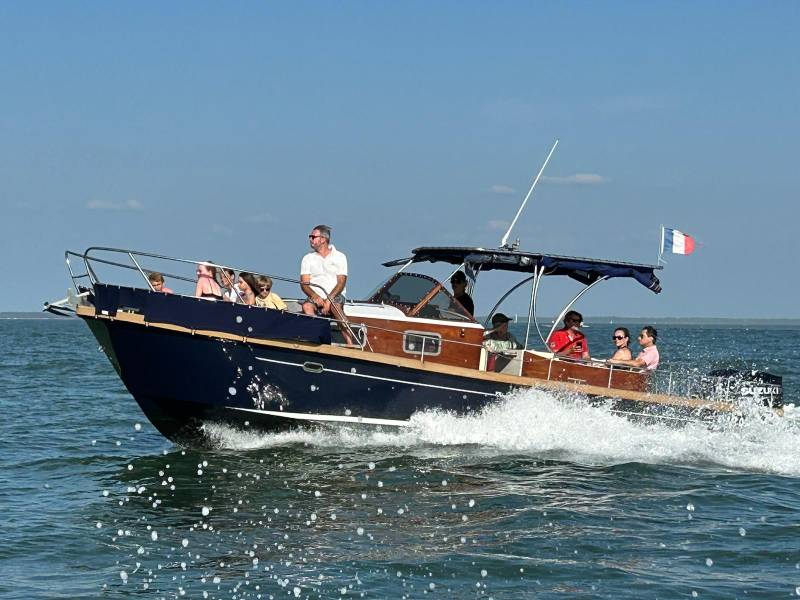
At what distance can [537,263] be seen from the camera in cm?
1391

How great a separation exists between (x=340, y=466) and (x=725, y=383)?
5.71m

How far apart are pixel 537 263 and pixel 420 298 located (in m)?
1.72

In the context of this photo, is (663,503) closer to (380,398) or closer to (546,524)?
(546,524)

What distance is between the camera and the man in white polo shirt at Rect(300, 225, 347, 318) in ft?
40.8

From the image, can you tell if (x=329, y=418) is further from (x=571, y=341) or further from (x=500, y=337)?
(x=571, y=341)

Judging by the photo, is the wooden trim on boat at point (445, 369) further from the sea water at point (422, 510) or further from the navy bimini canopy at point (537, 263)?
the navy bimini canopy at point (537, 263)

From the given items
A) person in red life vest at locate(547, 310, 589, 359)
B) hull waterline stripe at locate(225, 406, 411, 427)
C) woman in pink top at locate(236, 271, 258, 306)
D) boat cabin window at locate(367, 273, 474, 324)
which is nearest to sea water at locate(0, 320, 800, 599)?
hull waterline stripe at locate(225, 406, 411, 427)

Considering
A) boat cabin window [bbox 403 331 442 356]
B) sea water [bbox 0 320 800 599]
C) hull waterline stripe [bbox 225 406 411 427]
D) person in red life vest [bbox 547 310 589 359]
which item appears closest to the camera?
sea water [bbox 0 320 800 599]

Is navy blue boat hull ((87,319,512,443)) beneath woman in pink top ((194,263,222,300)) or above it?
beneath

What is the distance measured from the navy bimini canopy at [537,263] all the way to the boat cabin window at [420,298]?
1.85ft

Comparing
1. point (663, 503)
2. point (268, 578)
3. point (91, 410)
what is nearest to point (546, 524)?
point (663, 503)

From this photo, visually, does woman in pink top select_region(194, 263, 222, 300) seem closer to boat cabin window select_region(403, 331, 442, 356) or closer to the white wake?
the white wake

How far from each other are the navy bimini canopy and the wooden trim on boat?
1.54 meters

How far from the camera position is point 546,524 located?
383 inches
